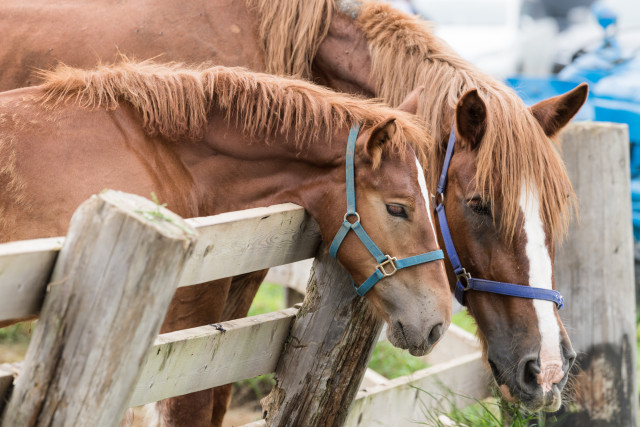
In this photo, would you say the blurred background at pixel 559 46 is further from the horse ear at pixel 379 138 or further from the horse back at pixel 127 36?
the horse ear at pixel 379 138

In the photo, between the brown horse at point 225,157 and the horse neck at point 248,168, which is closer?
the brown horse at point 225,157

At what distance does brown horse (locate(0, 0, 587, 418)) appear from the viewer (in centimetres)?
256

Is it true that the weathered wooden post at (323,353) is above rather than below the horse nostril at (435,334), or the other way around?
below

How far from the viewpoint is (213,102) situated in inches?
96.2

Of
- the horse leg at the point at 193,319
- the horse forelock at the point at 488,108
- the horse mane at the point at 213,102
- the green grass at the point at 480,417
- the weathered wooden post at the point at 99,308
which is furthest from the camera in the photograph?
the green grass at the point at 480,417

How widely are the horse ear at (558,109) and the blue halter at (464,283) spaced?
0.39 meters

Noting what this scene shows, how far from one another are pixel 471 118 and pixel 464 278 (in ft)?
2.05

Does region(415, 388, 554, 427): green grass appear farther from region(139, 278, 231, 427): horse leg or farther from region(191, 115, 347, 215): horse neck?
region(191, 115, 347, 215): horse neck

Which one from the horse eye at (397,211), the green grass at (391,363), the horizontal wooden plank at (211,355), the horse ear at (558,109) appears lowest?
the green grass at (391,363)

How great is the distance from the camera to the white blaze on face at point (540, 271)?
2457mm

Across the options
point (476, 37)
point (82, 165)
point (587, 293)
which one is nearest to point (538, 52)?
point (476, 37)

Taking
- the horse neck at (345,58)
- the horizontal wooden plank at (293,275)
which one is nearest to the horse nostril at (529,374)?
the horse neck at (345,58)

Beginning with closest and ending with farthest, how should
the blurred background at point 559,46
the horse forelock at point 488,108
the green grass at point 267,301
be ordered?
the horse forelock at point 488,108 < the green grass at point 267,301 < the blurred background at point 559,46

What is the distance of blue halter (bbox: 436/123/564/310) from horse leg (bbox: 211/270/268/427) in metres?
0.80
